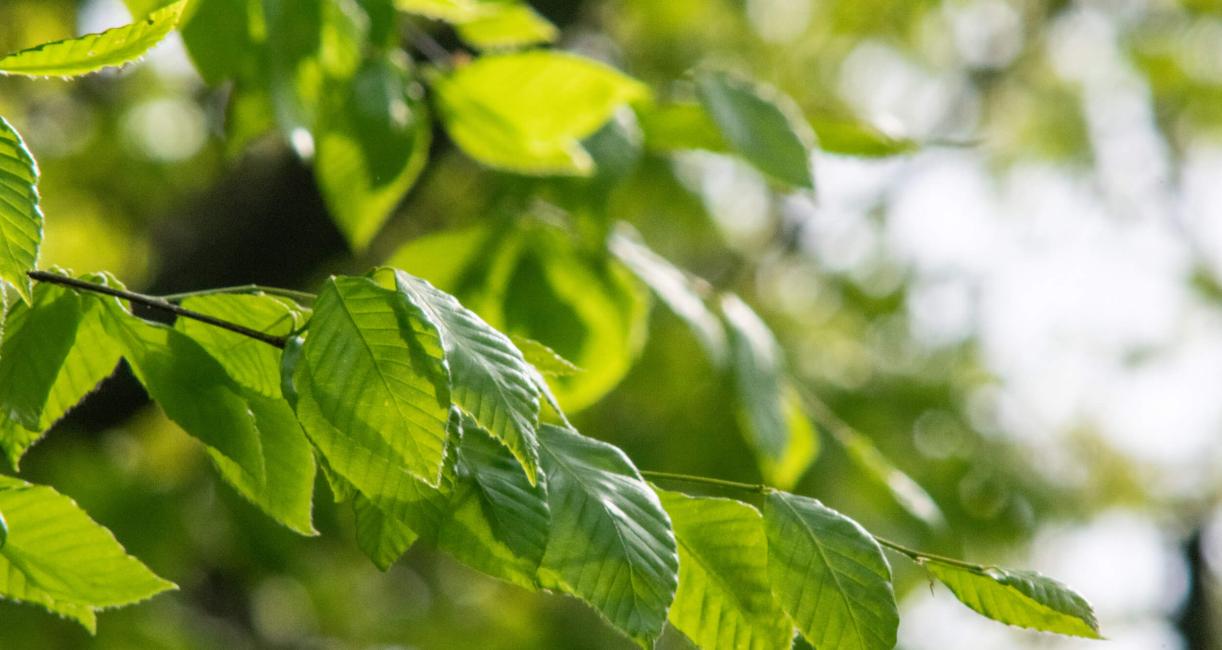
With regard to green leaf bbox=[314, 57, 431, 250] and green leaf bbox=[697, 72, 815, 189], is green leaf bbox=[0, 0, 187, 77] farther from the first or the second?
green leaf bbox=[697, 72, 815, 189]

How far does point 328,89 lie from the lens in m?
1.19

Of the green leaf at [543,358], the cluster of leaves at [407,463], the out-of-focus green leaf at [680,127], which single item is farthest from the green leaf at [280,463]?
the out-of-focus green leaf at [680,127]

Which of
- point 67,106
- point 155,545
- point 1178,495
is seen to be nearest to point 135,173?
point 67,106

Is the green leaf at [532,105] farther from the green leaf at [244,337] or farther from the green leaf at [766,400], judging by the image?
the green leaf at [244,337]

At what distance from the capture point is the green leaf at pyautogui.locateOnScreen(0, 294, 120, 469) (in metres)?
0.74

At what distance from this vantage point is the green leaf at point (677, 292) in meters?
1.39

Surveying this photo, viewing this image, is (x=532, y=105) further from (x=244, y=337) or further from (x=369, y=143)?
(x=244, y=337)

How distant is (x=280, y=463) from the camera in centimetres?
72

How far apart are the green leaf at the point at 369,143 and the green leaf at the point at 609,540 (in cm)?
59

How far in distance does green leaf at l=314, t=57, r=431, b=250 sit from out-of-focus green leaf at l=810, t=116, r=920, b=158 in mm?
414

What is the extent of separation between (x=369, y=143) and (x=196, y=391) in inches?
20.4

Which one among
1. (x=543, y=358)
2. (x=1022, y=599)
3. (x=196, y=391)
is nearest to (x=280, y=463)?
(x=196, y=391)

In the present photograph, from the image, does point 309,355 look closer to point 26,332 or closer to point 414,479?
point 414,479

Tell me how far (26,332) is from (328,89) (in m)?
0.56
